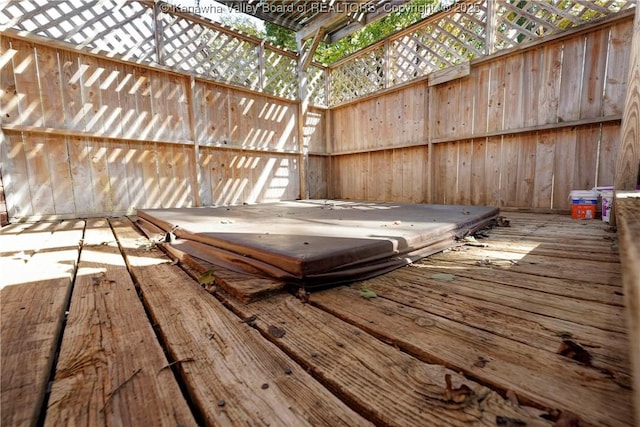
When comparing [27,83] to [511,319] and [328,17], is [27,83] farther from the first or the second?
[511,319]

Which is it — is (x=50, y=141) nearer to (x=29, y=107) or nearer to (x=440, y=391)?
(x=29, y=107)

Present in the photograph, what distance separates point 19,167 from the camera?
2760 mm

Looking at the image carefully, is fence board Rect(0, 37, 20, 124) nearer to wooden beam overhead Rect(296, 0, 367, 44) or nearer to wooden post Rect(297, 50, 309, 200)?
wooden post Rect(297, 50, 309, 200)

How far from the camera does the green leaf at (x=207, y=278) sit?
101 cm

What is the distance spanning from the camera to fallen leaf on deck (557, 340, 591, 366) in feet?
1.78

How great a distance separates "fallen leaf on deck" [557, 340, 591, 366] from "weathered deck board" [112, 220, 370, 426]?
1.48 ft

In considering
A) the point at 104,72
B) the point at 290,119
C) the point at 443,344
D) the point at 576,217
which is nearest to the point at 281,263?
the point at 443,344

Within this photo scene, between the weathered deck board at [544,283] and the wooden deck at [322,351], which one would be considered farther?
the weathered deck board at [544,283]

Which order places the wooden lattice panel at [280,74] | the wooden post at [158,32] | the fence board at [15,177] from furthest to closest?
the wooden lattice panel at [280,74] < the wooden post at [158,32] < the fence board at [15,177]

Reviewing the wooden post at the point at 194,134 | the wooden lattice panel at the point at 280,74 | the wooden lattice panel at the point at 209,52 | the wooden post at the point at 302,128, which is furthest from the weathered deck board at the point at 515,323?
the wooden lattice panel at the point at 280,74

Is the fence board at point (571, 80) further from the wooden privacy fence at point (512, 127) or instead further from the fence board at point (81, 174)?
the fence board at point (81, 174)

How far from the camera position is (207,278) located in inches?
40.6

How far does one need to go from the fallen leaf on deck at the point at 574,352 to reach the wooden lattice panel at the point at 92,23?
438 cm

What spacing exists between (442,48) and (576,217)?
2729mm
